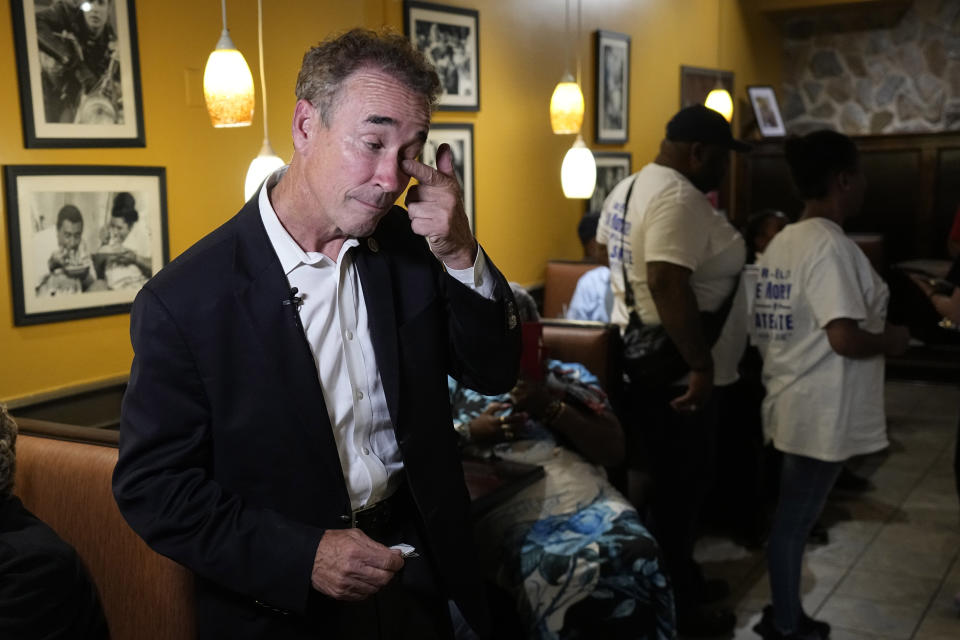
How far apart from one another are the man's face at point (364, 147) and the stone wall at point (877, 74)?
8.49 meters

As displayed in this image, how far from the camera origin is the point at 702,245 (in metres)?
3.15

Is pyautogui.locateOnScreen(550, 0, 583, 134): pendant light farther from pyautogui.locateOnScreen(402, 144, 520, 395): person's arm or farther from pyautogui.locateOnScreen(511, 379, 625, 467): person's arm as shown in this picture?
pyautogui.locateOnScreen(402, 144, 520, 395): person's arm

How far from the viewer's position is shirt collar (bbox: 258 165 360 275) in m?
1.46

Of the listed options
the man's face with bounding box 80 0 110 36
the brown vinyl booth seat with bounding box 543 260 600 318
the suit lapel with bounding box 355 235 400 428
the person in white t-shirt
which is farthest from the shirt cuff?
the brown vinyl booth seat with bounding box 543 260 600 318

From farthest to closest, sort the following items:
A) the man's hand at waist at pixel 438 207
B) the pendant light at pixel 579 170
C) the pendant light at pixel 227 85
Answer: the pendant light at pixel 579 170 < the pendant light at pixel 227 85 < the man's hand at waist at pixel 438 207

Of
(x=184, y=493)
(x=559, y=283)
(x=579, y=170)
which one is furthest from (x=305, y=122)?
(x=559, y=283)

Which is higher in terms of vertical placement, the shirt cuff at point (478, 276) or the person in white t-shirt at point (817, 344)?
the shirt cuff at point (478, 276)

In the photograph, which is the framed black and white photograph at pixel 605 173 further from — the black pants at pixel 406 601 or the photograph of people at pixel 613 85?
the black pants at pixel 406 601

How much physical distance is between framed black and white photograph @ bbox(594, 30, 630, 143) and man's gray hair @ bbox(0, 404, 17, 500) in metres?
5.20

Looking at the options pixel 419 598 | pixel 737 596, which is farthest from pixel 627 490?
pixel 419 598

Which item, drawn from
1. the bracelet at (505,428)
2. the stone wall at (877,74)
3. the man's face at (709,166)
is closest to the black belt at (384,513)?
the bracelet at (505,428)

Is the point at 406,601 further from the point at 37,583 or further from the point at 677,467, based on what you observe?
the point at 677,467

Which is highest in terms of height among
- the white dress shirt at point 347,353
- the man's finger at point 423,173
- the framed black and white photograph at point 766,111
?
the framed black and white photograph at point 766,111

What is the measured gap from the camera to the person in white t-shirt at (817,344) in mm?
2816
